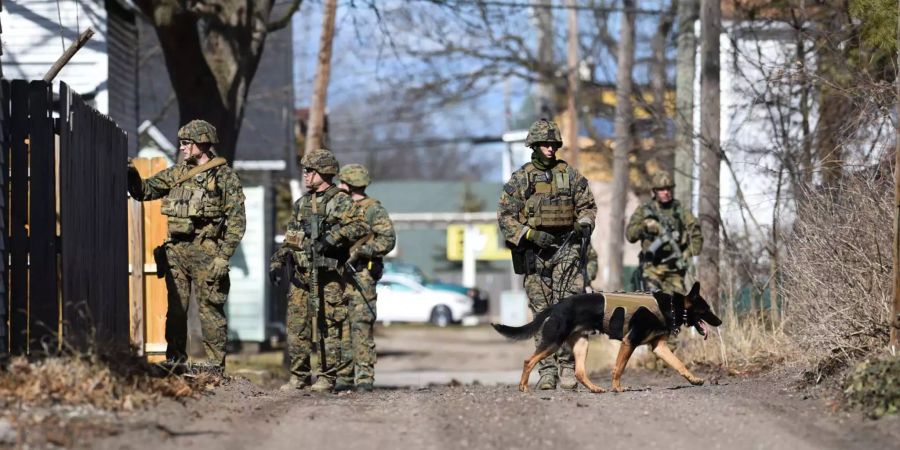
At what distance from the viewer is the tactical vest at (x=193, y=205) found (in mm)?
11795

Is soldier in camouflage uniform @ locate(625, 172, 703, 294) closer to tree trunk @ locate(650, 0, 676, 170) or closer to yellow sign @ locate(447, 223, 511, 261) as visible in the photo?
tree trunk @ locate(650, 0, 676, 170)

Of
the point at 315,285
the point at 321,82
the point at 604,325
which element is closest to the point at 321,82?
the point at 321,82

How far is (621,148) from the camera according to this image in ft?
90.3

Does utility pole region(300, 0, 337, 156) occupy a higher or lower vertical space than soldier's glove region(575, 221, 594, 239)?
higher

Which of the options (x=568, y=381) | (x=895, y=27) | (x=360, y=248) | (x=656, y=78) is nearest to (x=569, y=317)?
(x=568, y=381)

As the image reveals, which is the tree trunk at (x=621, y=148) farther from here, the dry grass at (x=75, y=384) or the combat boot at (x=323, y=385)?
the dry grass at (x=75, y=384)

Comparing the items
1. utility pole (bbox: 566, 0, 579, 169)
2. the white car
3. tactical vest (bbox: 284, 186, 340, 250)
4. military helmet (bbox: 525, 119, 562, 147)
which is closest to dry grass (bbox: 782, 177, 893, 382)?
military helmet (bbox: 525, 119, 562, 147)

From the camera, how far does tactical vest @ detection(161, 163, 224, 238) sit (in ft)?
38.7

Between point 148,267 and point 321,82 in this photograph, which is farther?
point 321,82

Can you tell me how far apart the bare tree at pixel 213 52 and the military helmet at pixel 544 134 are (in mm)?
6839

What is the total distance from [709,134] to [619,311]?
6.71 m

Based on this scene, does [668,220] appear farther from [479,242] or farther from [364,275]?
[479,242]

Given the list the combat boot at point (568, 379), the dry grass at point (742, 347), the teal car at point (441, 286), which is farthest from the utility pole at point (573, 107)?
the combat boot at point (568, 379)

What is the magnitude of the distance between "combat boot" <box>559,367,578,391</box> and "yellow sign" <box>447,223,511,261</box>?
40.4 meters
